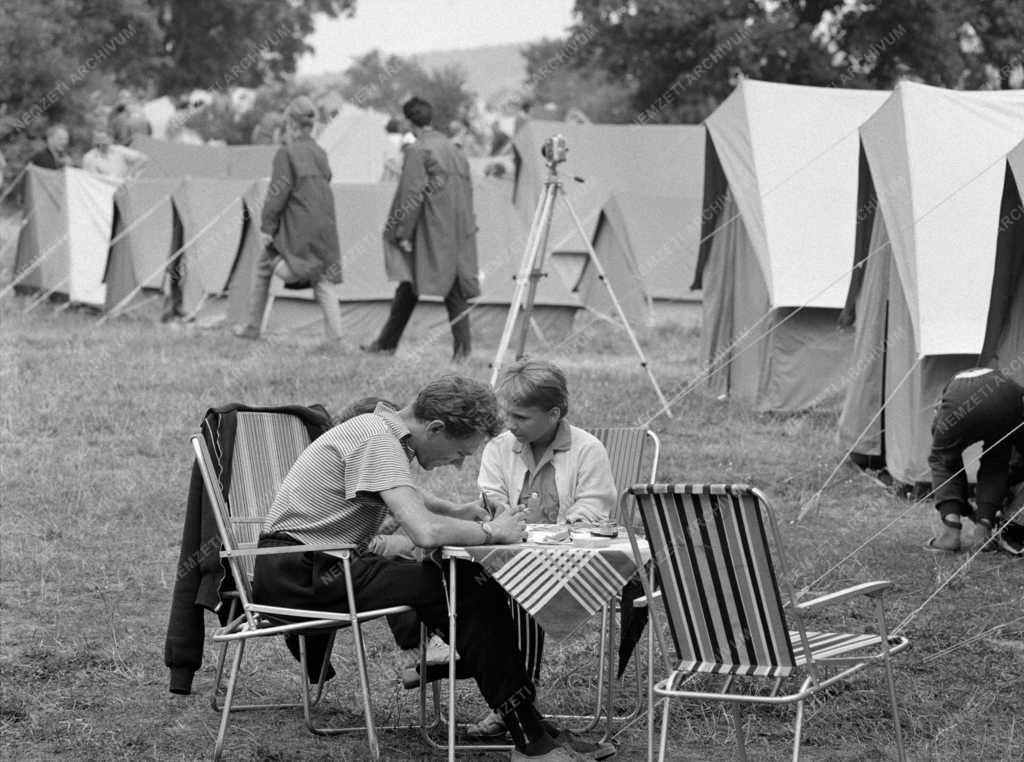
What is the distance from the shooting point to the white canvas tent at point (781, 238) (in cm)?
984

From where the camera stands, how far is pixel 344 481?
420 centimetres

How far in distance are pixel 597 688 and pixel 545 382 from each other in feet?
3.20

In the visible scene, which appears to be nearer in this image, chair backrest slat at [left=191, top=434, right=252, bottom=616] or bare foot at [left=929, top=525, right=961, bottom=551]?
chair backrest slat at [left=191, top=434, right=252, bottom=616]

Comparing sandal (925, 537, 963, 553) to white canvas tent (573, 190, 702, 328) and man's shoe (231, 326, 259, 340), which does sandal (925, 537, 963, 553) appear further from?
white canvas tent (573, 190, 702, 328)

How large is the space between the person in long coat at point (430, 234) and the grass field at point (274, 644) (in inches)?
13.3

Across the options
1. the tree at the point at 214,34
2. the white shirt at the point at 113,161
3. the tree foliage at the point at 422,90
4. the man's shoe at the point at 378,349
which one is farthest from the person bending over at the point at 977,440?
the tree at the point at 214,34

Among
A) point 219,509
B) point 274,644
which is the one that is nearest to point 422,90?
point 274,644

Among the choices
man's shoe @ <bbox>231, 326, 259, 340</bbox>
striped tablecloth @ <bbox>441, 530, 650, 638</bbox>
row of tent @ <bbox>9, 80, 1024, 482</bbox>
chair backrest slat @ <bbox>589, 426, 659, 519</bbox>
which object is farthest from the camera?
man's shoe @ <bbox>231, 326, 259, 340</bbox>

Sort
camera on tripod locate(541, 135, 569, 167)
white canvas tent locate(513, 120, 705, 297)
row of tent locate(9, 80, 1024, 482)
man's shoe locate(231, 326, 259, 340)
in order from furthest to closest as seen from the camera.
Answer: white canvas tent locate(513, 120, 705, 297), man's shoe locate(231, 326, 259, 340), camera on tripod locate(541, 135, 569, 167), row of tent locate(9, 80, 1024, 482)

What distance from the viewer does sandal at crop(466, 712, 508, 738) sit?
4414 mm

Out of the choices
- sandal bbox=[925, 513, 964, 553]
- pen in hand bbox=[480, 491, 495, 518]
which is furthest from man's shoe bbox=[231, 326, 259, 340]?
pen in hand bbox=[480, 491, 495, 518]

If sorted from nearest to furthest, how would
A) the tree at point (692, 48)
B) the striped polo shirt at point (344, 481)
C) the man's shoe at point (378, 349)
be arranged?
1. the striped polo shirt at point (344, 481)
2. the man's shoe at point (378, 349)
3. the tree at point (692, 48)

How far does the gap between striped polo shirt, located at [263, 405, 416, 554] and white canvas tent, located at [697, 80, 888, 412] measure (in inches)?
225

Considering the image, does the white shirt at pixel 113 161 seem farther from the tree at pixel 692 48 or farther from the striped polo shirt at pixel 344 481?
the tree at pixel 692 48
